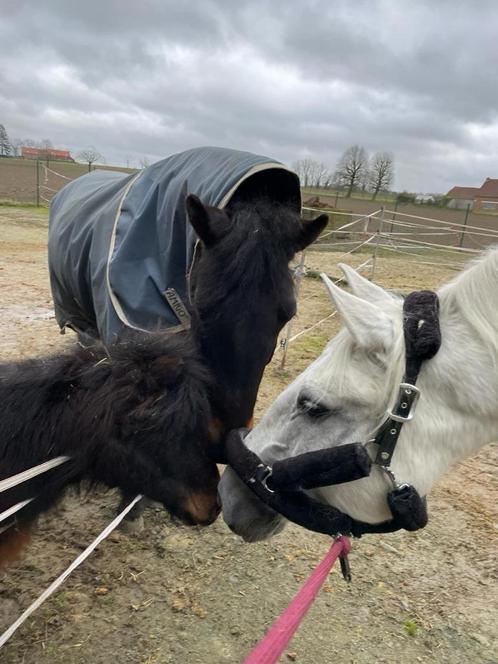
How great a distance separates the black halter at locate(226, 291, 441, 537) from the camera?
129 cm

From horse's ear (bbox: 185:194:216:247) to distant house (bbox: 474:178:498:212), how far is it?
41.3 meters

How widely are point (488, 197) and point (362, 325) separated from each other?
49282mm

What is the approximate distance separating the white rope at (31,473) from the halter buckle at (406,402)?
42.0 inches

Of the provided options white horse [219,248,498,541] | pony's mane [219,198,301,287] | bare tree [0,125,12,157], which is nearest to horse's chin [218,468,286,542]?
white horse [219,248,498,541]

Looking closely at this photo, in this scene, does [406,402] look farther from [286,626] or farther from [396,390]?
[286,626]

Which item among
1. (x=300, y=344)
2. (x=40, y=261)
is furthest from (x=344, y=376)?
(x=40, y=261)

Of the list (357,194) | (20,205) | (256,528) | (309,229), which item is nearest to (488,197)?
(357,194)

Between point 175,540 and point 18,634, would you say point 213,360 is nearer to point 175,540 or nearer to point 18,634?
point 175,540

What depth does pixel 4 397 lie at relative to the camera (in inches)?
63.7

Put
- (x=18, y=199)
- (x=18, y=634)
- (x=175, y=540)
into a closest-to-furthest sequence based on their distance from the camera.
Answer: (x=18, y=634) → (x=175, y=540) → (x=18, y=199)

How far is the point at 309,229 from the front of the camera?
240 centimetres

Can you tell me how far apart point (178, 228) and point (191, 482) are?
128 centimetres

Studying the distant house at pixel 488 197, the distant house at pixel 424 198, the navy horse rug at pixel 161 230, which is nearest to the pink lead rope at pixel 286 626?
the navy horse rug at pixel 161 230

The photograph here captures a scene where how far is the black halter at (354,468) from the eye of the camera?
1286 millimetres
